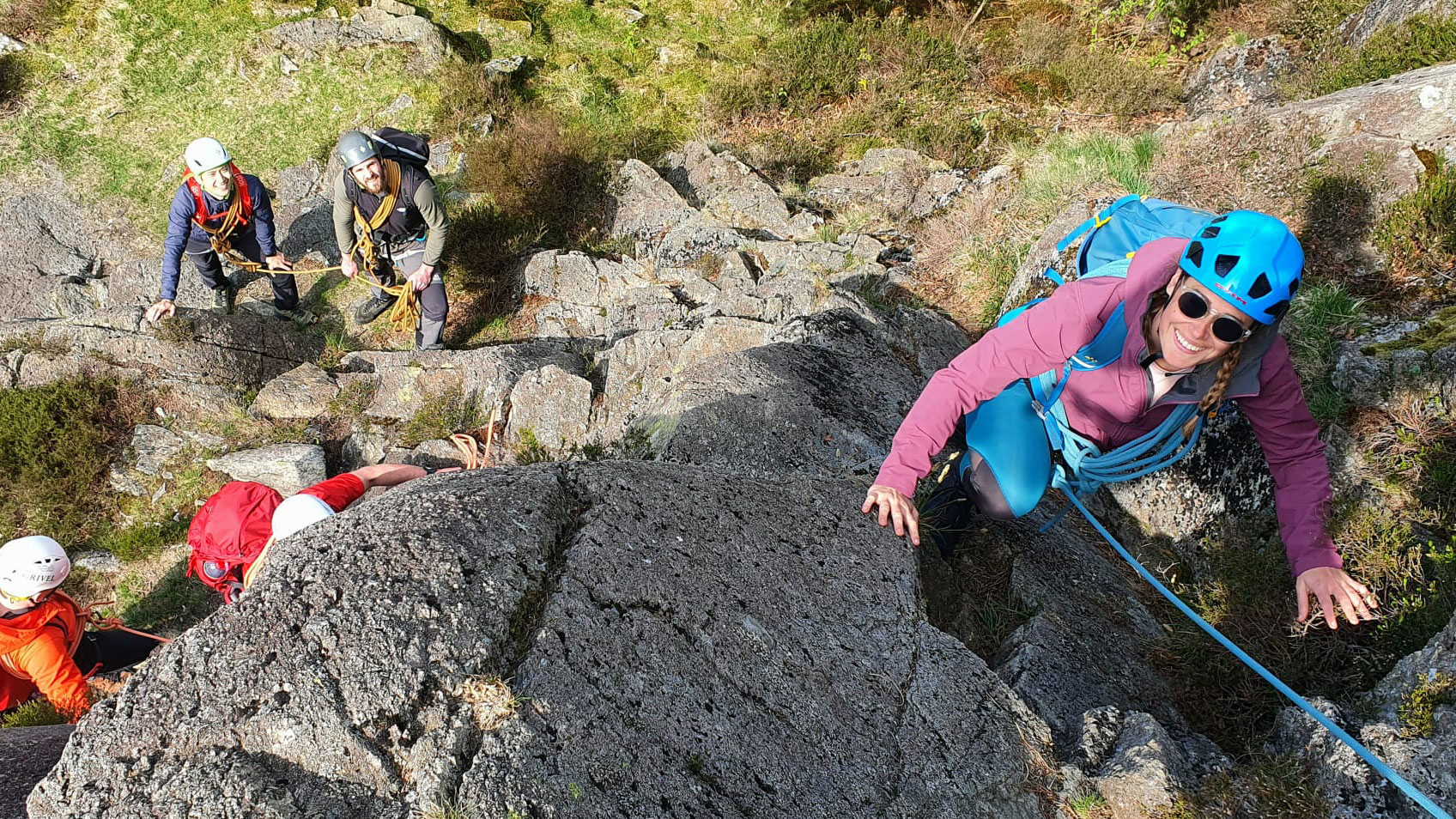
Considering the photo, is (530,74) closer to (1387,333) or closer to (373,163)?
(373,163)

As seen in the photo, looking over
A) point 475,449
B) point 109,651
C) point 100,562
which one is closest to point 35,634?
point 109,651

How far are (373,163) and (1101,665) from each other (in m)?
7.60

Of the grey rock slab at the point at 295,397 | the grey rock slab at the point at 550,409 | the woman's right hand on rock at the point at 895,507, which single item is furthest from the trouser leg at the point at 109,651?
the woman's right hand on rock at the point at 895,507

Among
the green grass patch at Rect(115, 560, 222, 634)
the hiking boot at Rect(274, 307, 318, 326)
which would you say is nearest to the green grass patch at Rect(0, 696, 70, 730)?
the green grass patch at Rect(115, 560, 222, 634)

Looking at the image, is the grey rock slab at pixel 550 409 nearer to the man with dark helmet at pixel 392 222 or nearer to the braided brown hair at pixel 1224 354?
the man with dark helmet at pixel 392 222

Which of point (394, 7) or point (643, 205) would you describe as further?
point (394, 7)

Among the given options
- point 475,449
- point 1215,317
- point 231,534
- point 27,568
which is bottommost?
point 27,568

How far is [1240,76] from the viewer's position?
356 inches

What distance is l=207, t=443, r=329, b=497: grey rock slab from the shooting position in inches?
266

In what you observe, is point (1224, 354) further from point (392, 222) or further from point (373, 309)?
point (373, 309)

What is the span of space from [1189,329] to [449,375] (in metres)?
6.43

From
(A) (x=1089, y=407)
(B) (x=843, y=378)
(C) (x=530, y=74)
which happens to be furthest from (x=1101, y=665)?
(C) (x=530, y=74)

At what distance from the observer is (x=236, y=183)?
8.14 meters

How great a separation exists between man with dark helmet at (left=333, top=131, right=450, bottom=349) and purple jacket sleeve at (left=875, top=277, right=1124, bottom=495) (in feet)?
21.6
